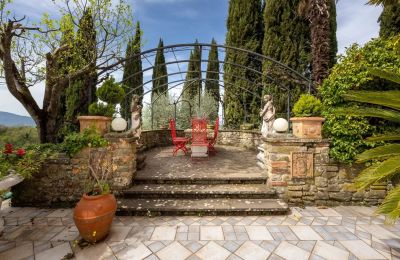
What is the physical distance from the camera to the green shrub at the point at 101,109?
12.8 ft

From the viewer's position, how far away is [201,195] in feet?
12.6

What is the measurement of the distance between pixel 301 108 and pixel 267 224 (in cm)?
221

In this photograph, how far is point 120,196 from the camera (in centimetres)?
387

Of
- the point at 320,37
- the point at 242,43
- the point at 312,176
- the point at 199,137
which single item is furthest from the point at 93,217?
the point at 242,43

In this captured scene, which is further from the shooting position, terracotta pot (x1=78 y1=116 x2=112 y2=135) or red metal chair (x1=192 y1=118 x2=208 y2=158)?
red metal chair (x1=192 y1=118 x2=208 y2=158)

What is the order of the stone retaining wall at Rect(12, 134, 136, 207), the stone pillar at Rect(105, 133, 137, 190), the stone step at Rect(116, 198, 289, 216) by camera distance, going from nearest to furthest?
1. the stone step at Rect(116, 198, 289, 216)
2. the stone retaining wall at Rect(12, 134, 136, 207)
3. the stone pillar at Rect(105, 133, 137, 190)

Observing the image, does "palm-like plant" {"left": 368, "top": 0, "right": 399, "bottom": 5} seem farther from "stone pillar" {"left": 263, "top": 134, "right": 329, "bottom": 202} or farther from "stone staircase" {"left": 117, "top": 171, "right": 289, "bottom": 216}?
"stone staircase" {"left": 117, "top": 171, "right": 289, "bottom": 216}

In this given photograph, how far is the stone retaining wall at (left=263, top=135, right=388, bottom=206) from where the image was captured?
3857 mm

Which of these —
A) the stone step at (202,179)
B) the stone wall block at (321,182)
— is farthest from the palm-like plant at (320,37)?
the stone step at (202,179)

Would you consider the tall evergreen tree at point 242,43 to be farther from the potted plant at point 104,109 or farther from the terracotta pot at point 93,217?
the terracotta pot at point 93,217

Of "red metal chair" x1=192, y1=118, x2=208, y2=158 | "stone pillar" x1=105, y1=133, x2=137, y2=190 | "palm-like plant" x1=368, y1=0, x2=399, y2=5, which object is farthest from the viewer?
"red metal chair" x1=192, y1=118, x2=208, y2=158

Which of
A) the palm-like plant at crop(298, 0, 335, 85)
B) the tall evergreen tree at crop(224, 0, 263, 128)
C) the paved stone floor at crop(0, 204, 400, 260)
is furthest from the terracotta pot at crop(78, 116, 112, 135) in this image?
the tall evergreen tree at crop(224, 0, 263, 128)

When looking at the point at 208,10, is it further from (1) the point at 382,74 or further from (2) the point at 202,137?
(1) the point at 382,74

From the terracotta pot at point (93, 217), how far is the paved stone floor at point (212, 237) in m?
0.15
